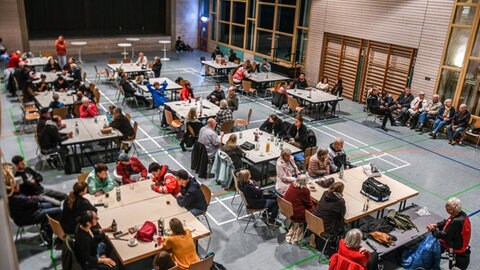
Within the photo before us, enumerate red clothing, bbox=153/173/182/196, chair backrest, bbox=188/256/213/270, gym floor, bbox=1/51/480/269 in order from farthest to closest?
red clothing, bbox=153/173/182/196 → gym floor, bbox=1/51/480/269 → chair backrest, bbox=188/256/213/270

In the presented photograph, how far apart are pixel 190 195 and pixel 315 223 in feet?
7.05

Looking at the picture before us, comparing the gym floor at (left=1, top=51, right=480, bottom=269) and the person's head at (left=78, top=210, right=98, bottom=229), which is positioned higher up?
the person's head at (left=78, top=210, right=98, bottom=229)

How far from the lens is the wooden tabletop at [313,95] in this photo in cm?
1445

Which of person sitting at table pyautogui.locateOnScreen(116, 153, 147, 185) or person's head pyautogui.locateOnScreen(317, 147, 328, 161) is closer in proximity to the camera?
person sitting at table pyautogui.locateOnScreen(116, 153, 147, 185)

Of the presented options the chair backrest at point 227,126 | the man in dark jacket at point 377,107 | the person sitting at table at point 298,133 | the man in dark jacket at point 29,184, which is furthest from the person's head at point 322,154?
the man in dark jacket at point 377,107

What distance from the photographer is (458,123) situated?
42.8 feet

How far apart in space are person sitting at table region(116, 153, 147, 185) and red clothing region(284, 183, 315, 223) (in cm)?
301

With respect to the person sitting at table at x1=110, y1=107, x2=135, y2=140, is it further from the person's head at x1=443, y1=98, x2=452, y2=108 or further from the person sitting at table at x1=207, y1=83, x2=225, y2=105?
the person's head at x1=443, y1=98, x2=452, y2=108

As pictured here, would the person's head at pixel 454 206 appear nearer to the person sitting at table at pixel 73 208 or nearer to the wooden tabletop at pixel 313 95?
the person sitting at table at pixel 73 208

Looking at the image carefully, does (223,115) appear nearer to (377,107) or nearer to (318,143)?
(318,143)

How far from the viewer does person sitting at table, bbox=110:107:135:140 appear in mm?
10312

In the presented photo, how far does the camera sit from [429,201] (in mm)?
Answer: 9391

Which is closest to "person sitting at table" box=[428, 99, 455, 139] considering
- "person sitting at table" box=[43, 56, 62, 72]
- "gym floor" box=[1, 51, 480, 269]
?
"gym floor" box=[1, 51, 480, 269]

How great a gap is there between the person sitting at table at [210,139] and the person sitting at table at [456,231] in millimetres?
5034
